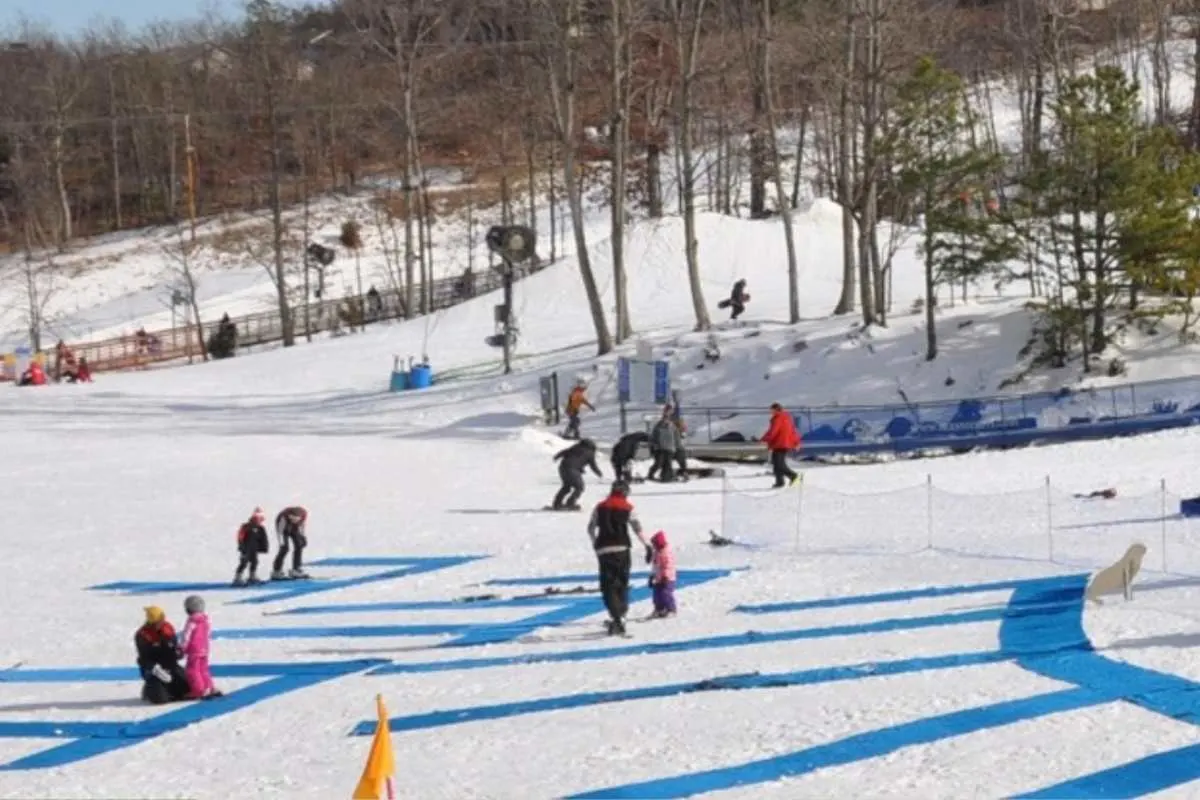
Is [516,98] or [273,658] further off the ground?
[516,98]

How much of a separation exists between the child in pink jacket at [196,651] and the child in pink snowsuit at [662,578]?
4.46 metres

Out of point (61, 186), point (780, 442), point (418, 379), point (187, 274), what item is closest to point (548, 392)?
point (418, 379)

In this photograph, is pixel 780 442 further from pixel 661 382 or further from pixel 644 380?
pixel 644 380

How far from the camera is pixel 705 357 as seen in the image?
138 ft

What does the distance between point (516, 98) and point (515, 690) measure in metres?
60.9

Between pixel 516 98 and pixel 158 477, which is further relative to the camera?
pixel 516 98

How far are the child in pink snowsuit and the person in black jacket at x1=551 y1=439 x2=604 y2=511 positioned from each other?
26.9 feet

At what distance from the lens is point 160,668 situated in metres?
16.4

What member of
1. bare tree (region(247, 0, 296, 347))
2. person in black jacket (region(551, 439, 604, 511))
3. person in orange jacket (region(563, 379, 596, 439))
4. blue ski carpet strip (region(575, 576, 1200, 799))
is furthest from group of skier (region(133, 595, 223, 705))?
bare tree (region(247, 0, 296, 347))

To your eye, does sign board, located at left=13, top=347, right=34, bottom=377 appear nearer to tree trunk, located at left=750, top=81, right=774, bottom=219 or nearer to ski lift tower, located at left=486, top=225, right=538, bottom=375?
ski lift tower, located at left=486, top=225, right=538, bottom=375

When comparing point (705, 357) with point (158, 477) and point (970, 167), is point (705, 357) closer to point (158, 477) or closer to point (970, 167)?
point (970, 167)

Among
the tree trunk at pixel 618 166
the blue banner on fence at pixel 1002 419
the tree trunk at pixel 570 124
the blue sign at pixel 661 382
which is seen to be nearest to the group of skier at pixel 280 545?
the blue banner on fence at pixel 1002 419

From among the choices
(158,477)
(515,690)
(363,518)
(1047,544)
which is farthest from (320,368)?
(515,690)

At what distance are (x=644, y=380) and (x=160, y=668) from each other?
22.7m
